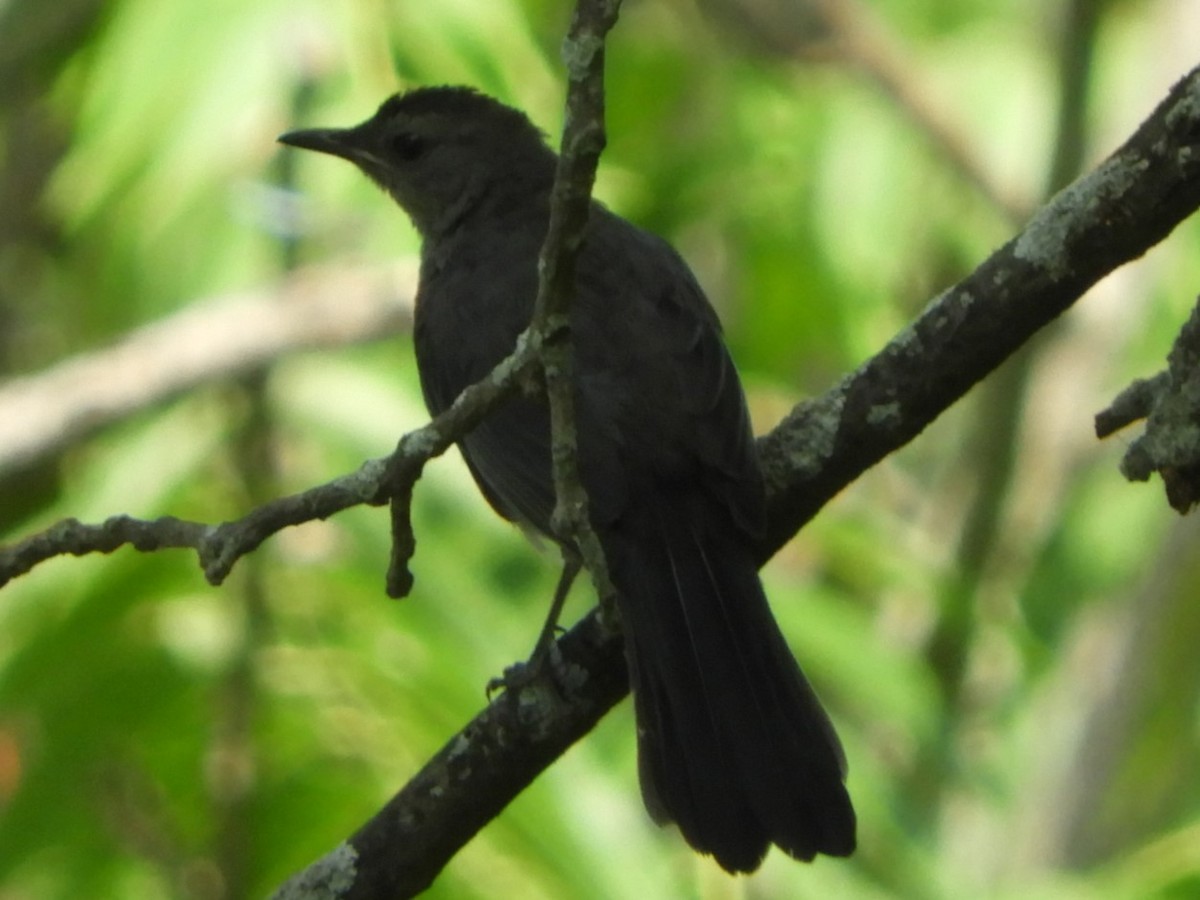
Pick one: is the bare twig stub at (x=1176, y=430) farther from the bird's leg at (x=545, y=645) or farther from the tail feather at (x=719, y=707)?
the bird's leg at (x=545, y=645)

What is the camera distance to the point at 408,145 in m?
5.77

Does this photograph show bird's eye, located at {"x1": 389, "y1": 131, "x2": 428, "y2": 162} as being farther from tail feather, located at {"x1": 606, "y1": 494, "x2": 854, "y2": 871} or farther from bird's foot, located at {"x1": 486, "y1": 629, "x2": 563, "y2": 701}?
bird's foot, located at {"x1": 486, "y1": 629, "x2": 563, "y2": 701}

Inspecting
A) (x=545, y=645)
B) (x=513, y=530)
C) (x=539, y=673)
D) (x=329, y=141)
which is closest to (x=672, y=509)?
(x=545, y=645)

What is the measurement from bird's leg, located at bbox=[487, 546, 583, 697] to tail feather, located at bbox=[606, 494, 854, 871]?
0.19m

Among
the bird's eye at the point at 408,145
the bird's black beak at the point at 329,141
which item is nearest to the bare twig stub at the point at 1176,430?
the bird's black beak at the point at 329,141

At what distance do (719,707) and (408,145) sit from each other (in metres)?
2.46

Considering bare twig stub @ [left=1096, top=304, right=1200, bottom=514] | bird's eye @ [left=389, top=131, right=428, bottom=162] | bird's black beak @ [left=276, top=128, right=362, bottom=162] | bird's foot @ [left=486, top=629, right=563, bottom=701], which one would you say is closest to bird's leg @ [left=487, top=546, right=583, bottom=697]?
bird's foot @ [left=486, top=629, right=563, bottom=701]

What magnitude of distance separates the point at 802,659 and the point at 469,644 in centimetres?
137

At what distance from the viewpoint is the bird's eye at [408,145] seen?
5746 mm

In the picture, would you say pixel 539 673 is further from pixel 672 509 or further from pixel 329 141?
pixel 329 141

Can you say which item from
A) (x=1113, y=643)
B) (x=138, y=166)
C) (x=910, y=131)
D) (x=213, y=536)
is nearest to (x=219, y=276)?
(x=138, y=166)

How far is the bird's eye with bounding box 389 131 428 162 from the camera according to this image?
5.75m

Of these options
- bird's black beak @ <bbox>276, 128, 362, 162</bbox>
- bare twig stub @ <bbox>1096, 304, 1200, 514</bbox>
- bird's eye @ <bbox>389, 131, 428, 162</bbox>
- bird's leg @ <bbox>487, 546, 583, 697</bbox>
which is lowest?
bare twig stub @ <bbox>1096, 304, 1200, 514</bbox>

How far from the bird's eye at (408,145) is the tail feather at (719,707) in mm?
2078
